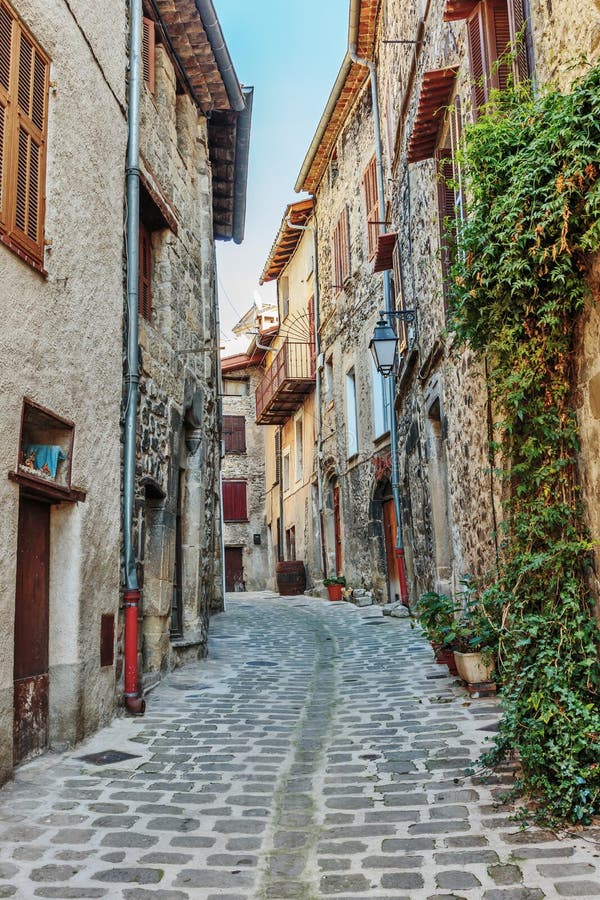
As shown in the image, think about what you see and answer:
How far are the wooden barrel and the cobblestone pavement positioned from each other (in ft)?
41.8

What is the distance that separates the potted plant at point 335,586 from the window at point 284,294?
9814 mm

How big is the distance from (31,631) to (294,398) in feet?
54.3

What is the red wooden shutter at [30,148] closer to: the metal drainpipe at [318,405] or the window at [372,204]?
the window at [372,204]

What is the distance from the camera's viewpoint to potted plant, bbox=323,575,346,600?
15.8 metres

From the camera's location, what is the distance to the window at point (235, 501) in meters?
26.6

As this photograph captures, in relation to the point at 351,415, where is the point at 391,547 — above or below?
below

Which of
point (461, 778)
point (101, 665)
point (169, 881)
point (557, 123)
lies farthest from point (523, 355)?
point (101, 665)

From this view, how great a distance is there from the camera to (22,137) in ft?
16.0

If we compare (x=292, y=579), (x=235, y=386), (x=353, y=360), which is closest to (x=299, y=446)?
(x=292, y=579)

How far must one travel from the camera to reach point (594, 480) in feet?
13.0

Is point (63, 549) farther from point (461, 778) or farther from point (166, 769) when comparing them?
point (461, 778)

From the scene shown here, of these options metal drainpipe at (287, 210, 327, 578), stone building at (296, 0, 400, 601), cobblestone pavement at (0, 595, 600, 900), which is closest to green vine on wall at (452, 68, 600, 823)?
cobblestone pavement at (0, 595, 600, 900)

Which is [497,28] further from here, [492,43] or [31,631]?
[31,631]

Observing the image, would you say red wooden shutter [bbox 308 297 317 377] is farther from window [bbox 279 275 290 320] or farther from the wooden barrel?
the wooden barrel
